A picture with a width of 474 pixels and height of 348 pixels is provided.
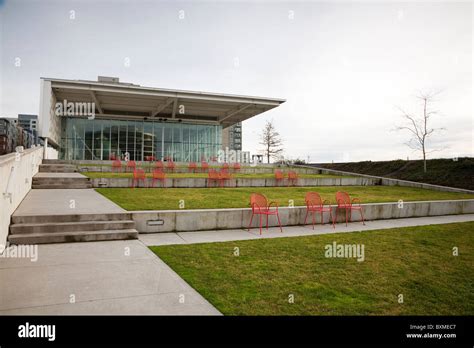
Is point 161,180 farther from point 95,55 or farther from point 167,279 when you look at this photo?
point 167,279

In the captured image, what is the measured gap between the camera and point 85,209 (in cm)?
767

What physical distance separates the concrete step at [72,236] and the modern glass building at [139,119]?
22925 millimetres

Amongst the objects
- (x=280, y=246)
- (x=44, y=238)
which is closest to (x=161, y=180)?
(x=44, y=238)

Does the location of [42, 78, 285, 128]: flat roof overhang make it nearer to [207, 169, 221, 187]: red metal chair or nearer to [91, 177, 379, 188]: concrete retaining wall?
[91, 177, 379, 188]: concrete retaining wall

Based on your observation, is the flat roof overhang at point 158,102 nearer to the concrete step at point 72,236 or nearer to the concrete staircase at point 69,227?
the concrete staircase at point 69,227

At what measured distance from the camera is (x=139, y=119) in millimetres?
37281

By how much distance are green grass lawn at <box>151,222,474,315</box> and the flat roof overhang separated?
24.7 m

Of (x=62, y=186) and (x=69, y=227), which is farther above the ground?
(x=62, y=186)

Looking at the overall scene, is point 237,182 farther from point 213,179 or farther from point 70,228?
point 70,228

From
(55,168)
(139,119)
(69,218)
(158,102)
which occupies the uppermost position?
(158,102)

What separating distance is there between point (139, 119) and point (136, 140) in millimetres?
2660

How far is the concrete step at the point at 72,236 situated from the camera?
6.05m

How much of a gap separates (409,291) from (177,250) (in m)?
3.99

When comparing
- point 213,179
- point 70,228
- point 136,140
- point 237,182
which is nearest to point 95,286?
point 70,228
